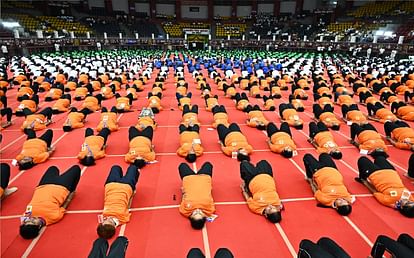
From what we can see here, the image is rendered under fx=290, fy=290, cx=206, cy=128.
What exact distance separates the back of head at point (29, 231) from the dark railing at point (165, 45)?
1103 inches

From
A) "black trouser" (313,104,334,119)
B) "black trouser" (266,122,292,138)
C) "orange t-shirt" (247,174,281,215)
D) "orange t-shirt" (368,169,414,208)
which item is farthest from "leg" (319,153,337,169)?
"black trouser" (313,104,334,119)

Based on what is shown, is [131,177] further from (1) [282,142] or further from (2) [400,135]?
(2) [400,135]

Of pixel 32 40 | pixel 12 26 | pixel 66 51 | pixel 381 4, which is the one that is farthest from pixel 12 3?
pixel 381 4

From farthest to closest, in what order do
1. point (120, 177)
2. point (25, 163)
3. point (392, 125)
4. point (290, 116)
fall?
1. point (290, 116)
2. point (392, 125)
3. point (25, 163)
4. point (120, 177)

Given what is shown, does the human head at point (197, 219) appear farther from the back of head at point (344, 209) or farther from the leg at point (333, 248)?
the back of head at point (344, 209)

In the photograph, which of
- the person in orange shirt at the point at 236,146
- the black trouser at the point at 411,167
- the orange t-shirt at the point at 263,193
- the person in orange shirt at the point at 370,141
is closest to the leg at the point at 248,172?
the orange t-shirt at the point at 263,193

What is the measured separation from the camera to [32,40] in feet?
96.2

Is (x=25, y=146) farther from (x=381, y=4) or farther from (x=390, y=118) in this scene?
(x=381, y=4)

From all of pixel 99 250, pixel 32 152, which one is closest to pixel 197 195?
pixel 99 250

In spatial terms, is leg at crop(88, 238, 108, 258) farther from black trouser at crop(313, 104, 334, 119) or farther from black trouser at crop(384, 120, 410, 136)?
black trouser at crop(313, 104, 334, 119)

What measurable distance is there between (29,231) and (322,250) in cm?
467

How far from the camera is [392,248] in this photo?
4012 millimetres

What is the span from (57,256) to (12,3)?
43542 millimetres

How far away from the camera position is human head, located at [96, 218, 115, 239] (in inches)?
191
